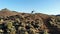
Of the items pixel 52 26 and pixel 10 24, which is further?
pixel 52 26

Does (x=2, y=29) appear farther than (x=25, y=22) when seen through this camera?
No

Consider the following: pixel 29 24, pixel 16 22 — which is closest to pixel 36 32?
pixel 29 24

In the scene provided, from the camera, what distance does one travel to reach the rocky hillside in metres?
32.3

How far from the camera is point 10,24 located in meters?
33.1

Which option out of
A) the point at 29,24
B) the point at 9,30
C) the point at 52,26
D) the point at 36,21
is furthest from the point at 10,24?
the point at 52,26

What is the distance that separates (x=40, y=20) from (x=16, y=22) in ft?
19.6

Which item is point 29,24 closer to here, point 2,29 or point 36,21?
point 36,21

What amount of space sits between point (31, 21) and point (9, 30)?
6425mm

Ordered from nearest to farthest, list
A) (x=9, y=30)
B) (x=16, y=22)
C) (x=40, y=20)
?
(x=9, y=30)
(x=16, y=22)
(x=40, y=20)

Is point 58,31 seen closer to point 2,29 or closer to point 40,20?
point 40,20

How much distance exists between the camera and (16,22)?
34688 millimetres

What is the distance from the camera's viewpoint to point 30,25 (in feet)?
113

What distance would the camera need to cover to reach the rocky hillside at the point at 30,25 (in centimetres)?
3234

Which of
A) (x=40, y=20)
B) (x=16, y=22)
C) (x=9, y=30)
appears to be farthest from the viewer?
(x=40, y=20)
